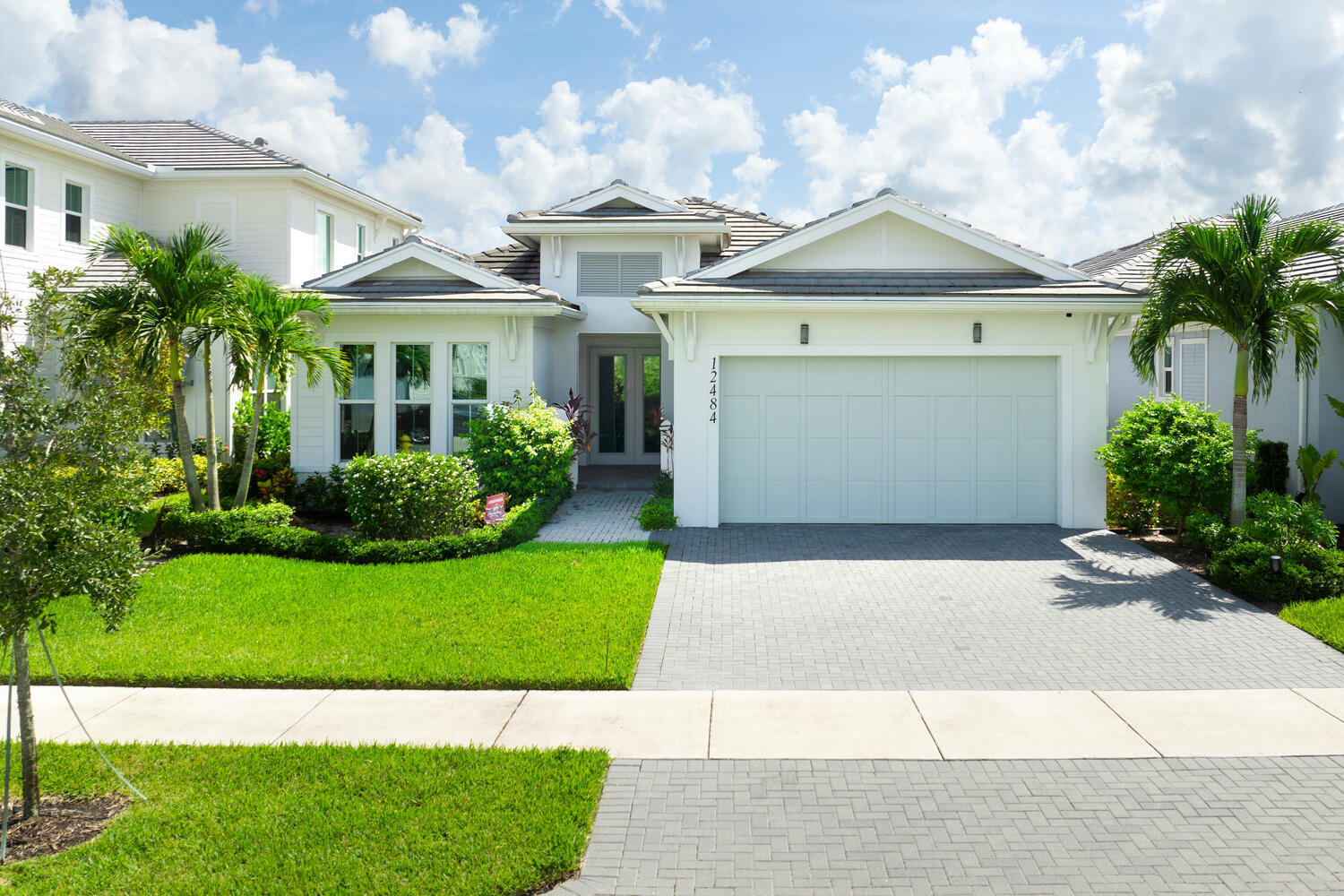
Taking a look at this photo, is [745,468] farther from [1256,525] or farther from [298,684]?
[298,684]

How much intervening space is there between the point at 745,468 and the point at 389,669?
751 cm

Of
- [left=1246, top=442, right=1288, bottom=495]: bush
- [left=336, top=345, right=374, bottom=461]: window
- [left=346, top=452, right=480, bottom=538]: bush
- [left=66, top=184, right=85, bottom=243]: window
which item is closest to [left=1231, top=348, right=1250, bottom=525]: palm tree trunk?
[left=1246, top=442, right=1288, bottom=495]: bush

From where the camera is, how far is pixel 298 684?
8039 millimetres

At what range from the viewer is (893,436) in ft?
47.8

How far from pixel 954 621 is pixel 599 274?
11.7 m

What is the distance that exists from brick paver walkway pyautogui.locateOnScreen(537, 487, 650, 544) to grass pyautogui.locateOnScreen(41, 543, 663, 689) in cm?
117

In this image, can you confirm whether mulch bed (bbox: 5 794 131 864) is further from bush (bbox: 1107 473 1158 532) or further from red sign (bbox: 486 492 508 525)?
bush (bbox: 1107 473 1158 532)

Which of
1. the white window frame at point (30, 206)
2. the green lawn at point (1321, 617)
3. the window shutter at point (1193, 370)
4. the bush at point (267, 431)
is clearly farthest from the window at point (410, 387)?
the window shutter at point (1193, 370)

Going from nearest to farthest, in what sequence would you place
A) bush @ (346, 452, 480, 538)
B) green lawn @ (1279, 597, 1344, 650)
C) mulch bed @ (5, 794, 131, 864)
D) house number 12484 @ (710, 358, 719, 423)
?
mulch bed @ (5, 794, 131, 864) < green lawn @ (1279, 597, 1344, 650) < bush @ (346, 452, 480, 538) < house number 12484 @ (710, 358, 719, 423)

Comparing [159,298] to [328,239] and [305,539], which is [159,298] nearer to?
[305,539]

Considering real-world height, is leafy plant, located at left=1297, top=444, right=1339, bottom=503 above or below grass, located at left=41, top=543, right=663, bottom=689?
above

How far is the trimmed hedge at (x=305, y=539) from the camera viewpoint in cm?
1243

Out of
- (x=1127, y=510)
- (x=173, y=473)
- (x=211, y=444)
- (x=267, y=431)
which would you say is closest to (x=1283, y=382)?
(x=1127, y=510)

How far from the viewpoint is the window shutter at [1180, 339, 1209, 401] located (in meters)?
18.8
